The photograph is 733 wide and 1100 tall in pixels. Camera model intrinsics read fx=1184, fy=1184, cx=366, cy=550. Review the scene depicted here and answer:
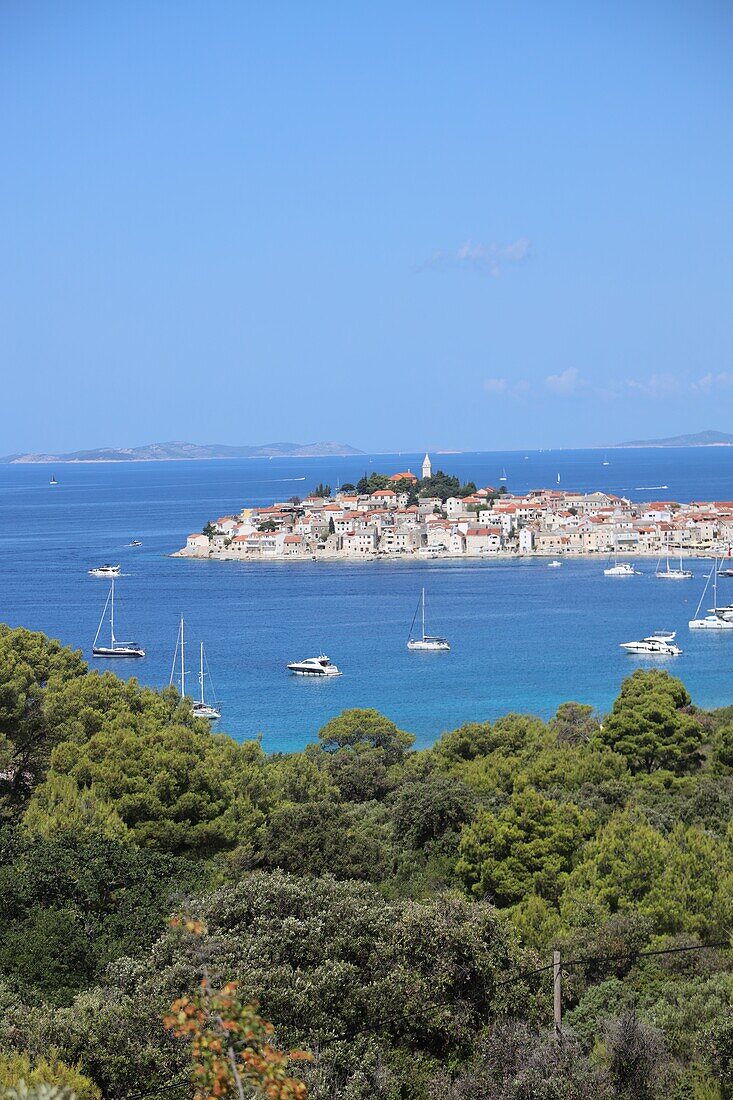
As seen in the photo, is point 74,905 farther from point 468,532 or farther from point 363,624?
point 468,532

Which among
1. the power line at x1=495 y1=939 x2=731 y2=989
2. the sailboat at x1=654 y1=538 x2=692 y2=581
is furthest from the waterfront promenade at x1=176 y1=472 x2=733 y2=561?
the power line at x1=495 y1=939 x2=731 y2=989

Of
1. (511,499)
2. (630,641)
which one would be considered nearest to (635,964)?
(630,641)

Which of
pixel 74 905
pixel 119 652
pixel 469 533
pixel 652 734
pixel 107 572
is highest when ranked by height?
pixel 469 533

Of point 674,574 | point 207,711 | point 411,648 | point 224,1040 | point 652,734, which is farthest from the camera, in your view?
point 674,574

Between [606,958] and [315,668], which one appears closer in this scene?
[606,958]

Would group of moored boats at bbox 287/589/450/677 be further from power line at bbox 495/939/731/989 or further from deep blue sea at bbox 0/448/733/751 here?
power line at bbox 495/939/731/989

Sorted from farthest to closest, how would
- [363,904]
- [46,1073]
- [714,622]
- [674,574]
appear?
[674,574] → [714,622] → [363,904] → [46,1073]

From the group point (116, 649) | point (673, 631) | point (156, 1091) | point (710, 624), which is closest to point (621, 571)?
point (710, 624)
